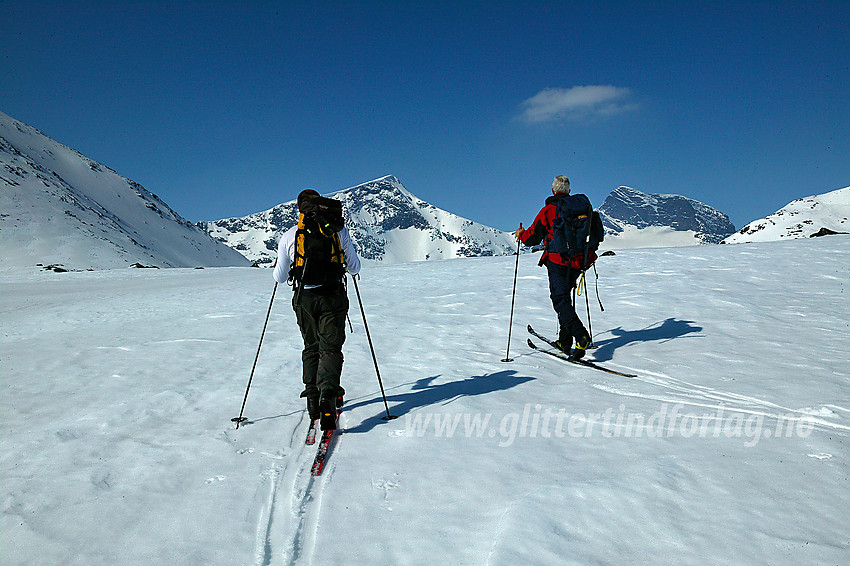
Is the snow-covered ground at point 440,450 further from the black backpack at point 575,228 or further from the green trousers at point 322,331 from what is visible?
the black backpack at point 575,228

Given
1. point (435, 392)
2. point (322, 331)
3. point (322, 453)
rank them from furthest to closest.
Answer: point (435, 392)
point (322, 331)
point (322, 453)

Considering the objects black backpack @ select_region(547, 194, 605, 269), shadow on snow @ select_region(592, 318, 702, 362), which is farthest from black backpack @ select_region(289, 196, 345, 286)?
shadow on snow @ select_region(592, 318, 702, 362)

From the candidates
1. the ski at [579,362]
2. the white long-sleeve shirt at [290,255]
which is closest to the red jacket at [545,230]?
the ski at [579,362]

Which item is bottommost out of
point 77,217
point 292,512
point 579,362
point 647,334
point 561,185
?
point 292,512

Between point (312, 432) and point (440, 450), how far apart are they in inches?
56.3

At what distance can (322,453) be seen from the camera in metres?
4.29

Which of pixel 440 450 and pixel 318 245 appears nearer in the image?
pixel 440 450

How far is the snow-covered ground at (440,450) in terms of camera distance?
9.91ft

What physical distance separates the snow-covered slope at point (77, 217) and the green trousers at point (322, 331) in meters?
67.4

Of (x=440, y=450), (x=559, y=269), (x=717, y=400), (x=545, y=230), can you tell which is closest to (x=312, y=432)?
(x=440, y=450)

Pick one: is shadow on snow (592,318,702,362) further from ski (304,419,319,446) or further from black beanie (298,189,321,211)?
black beanie (298,189,321,211)

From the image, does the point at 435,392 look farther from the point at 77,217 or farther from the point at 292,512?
the point at 77,217

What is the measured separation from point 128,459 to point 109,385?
2698 millimetres

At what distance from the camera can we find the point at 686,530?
3.04m
